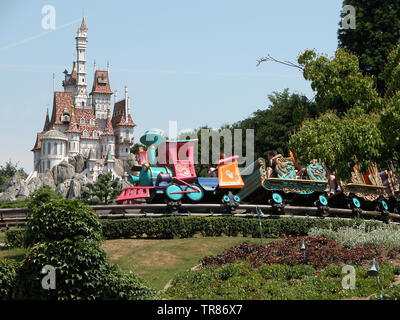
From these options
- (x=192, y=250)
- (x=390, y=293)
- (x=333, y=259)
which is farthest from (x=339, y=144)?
(x=390, y=293)

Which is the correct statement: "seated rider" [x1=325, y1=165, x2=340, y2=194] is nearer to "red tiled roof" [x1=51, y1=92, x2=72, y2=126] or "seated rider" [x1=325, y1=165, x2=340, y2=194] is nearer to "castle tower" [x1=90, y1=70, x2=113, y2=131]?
"castle tower" [x1=90, y1=70, x2=113, y2=131]

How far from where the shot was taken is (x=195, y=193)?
28.3m

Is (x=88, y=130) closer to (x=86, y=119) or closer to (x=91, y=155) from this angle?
(x=86, y=119)

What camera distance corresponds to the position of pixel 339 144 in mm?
21609

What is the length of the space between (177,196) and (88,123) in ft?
303

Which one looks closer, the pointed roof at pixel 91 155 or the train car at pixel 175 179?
the train car at pixel 175 179

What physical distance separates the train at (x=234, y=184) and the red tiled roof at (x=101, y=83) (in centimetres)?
8932

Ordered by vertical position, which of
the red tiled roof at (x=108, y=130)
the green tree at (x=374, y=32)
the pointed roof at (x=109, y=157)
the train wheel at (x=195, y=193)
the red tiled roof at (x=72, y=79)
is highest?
the red tiled roof at (x=72, y=79)

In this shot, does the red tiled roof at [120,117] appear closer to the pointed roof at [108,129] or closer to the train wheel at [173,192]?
the pointed roof at [108,129]

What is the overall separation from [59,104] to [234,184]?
94313 millimetres

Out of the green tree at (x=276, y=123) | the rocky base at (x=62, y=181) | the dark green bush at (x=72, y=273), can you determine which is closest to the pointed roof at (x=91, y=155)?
the rocky base at (x=62, y=181)

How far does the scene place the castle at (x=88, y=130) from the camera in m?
112

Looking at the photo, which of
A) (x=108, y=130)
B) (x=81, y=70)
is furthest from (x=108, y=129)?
(x=81, y=70)

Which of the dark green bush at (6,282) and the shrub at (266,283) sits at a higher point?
the dark green bush at (6,282)
